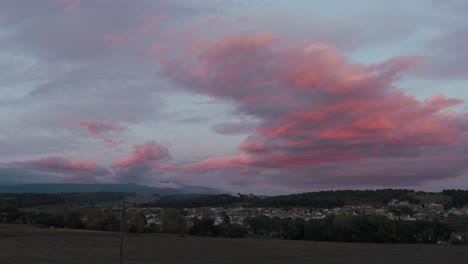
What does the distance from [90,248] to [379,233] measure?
49.4 meters

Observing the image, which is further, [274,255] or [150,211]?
[150,211]

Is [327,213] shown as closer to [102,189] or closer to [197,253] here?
[197,253]

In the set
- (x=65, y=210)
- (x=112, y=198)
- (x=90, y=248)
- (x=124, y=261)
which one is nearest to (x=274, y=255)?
(x=124, y=261)

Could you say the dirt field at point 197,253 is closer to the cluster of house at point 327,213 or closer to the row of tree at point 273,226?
the row of tree at point 273,226

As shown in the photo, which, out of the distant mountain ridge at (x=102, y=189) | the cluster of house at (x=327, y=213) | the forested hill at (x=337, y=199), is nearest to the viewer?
the distant mountain ridge at (x=102, y=189)

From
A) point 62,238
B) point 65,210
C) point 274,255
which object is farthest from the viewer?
point 65,210

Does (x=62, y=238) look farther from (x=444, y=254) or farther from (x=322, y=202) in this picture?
(x=322, y=202)

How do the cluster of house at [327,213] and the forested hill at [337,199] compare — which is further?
the forested hill at [337,199]

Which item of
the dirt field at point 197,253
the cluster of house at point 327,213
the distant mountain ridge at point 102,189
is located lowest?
the dirt field at point 197,253

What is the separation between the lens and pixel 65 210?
360ft

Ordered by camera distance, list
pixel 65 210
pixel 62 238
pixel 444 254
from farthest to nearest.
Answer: pixel 65 210 → pixel 62 238 → pixel 444 254

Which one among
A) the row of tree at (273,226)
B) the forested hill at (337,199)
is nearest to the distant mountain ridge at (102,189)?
the row of tree at (273,226)

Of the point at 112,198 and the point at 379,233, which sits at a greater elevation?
the point at 112,198

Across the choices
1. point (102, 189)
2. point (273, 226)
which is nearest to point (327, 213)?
point (273, 226)
